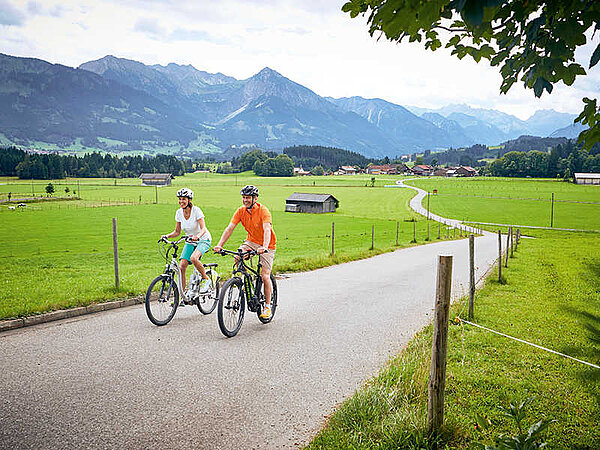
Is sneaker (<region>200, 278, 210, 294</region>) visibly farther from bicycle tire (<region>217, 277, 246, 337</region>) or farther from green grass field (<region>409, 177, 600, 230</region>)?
green grass field (<region>409, 177, 600, 230</region>)

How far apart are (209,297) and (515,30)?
7.13m

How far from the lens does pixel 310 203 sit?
72.2 meters

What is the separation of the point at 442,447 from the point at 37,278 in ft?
46.6

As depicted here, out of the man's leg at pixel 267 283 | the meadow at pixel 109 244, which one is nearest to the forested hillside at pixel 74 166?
the meadow at pixel 109 244

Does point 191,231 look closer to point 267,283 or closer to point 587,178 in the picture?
point 267,283

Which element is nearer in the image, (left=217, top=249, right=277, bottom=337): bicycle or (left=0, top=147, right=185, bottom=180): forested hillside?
(left=217, top=249, right=277, bottom=337): bicycle

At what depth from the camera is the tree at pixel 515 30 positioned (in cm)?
304

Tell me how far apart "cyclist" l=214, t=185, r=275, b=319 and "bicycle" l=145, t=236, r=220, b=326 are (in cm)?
123

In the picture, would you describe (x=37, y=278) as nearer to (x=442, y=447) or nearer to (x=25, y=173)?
(x=442, y=447)

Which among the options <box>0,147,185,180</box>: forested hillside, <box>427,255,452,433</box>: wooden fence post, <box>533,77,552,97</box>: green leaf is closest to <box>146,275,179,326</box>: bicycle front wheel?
<box>427,255,452,433</box>: wooden fence post

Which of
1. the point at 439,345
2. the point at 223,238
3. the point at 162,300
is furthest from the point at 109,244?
the point at 439,345

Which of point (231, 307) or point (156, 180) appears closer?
point (231, 307)

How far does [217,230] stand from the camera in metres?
44.2

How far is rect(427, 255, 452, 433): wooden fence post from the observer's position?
4.22 metres
